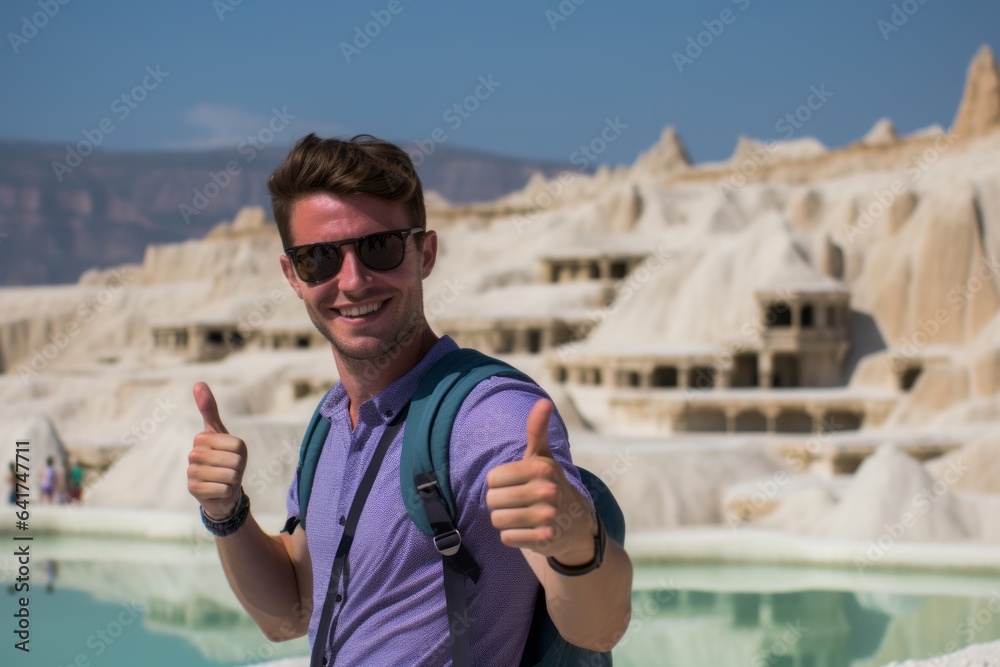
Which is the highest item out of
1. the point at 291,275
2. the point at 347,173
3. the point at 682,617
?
the point at 347,173

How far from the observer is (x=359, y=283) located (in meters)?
2.93

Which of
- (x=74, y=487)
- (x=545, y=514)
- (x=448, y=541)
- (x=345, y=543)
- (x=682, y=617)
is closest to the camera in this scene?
(x=545, y=514)

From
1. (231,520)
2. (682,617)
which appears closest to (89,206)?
(682,617)

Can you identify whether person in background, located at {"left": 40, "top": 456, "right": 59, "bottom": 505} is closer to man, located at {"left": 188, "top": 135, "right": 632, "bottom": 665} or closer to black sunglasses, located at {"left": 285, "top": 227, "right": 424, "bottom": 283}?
man, located at {"left": 188, "top": 135, "right": 632, "bottom": 665}

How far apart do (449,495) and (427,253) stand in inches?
31.3

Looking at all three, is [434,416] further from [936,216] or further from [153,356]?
[153,356]

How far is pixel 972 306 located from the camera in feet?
107

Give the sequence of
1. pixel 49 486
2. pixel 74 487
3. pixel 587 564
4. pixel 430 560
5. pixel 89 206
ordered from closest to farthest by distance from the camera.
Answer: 1. pixel 587 564
2. pixel 430 560
3. pixel 49 486
4. pixel 74 487
5. pixel 89 206

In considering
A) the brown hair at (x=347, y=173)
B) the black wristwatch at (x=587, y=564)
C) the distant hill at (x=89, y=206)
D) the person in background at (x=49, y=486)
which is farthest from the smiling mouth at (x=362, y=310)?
the distant hill at (x=89, y=206)

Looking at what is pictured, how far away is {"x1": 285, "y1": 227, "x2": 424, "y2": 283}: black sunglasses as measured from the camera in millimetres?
2961

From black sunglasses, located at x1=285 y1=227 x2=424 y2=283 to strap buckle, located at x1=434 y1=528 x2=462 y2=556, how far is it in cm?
74

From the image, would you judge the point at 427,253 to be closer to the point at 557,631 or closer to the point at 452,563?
the point at 452,563

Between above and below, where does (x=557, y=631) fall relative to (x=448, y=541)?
below

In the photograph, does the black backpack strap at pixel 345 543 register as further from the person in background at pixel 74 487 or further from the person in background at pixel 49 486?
the person in background at pixel 74 487
